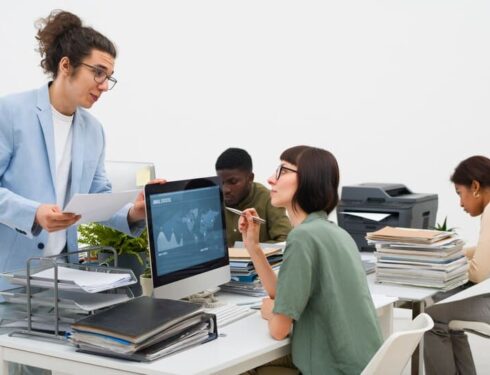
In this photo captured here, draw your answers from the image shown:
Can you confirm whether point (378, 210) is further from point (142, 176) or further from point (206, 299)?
point (206, 299)

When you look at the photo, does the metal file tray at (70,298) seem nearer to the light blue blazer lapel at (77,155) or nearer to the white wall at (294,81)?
the light blue blazer lapel at (77,155)

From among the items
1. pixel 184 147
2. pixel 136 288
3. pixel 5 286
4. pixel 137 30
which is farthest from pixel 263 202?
pixel 137 30

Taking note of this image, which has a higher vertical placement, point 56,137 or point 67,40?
point 67,40

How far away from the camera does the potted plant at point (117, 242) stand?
8.05 feet

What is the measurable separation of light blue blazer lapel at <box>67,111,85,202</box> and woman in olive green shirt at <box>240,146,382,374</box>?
763mm

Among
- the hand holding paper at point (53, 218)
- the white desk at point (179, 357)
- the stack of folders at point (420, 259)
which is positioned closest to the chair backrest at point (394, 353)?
the white desk at point (179, 357)

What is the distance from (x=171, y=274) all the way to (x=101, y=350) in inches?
18.1

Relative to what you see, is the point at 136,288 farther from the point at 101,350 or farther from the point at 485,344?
the point at 485,344

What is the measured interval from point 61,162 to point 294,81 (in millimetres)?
3426

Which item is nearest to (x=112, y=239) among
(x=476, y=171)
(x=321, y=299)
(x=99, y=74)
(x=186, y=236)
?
(x=186, y=236)

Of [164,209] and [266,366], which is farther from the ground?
[164,209]

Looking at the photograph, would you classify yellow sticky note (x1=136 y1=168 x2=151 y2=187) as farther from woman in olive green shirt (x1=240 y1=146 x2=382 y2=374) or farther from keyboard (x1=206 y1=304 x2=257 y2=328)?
woman in olive green shirt (x1=240 y1=146 x2=382 y2=374)

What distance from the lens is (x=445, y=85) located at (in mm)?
5117

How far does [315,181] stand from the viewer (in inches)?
83.7
